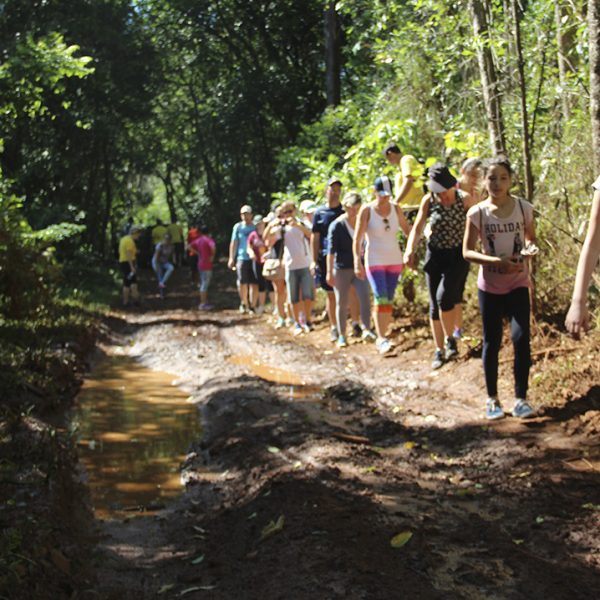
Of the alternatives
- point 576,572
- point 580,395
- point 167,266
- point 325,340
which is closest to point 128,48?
point 167,266

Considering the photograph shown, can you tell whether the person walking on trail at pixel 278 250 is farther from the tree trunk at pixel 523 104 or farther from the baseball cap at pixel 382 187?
the tree trunk at pixel 523 104

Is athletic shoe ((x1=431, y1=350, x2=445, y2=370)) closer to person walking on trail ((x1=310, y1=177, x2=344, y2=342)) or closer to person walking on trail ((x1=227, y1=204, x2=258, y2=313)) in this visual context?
person walking on trail ((x1=310, y1=177, x2=344, y2=342))

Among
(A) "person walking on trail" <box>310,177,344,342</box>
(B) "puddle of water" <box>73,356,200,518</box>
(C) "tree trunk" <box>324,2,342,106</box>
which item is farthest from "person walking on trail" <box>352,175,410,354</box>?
(C) "tree trunk" <box>324,2,342,106</box>

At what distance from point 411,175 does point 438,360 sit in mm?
2436

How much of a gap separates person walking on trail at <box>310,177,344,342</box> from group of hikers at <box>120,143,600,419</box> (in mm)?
16

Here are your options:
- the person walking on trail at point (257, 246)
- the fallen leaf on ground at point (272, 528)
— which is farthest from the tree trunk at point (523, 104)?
the person walking on trail at point (257, 246)

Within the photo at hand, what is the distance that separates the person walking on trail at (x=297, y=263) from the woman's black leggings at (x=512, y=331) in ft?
21.3

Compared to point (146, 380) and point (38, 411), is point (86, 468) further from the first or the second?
point (146, 380)

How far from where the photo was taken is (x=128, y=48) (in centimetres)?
3072

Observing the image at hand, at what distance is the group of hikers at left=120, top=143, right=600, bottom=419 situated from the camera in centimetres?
714

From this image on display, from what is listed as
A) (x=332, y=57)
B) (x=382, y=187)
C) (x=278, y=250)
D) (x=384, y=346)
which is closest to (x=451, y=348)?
(x=384, y=346)

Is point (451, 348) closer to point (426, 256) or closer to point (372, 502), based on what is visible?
point (426, 256)

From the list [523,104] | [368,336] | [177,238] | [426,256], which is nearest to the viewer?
[523,104]

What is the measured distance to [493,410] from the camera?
7355 mm
